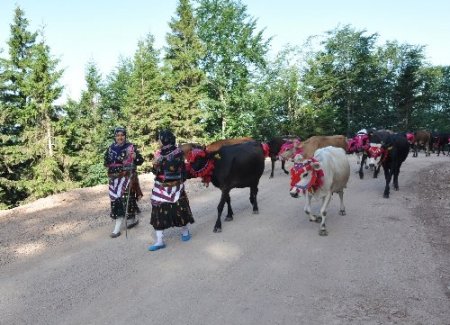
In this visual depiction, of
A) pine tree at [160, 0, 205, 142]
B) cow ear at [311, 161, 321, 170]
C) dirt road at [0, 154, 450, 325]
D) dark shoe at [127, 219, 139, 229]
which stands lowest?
dirt road at [0, 154, 450, 325]

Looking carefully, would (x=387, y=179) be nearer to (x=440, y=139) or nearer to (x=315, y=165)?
(x=315, y=165)

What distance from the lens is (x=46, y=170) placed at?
22266 mm

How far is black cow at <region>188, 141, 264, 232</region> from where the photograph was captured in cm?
736

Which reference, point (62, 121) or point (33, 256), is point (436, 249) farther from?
point (62, 121)

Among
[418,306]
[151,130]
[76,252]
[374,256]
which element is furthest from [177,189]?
[151,130]

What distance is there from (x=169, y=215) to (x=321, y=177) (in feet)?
10.2

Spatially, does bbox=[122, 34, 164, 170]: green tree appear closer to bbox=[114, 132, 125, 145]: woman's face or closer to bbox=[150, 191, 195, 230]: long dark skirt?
bbox=[114, 132, 125, 145]: woman's face

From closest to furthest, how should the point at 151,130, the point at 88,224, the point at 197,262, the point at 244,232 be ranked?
the point at 197,262 < the point at 244,232 < the point at 88,224 < the point at 151,130

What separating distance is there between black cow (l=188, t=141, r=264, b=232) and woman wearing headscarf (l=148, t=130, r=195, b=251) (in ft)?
2.29

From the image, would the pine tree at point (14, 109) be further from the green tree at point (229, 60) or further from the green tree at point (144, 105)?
the green tree at point (229, 60)

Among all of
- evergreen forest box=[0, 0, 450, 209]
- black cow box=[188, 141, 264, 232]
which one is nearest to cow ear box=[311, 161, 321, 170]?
black cow box=[188, 141, 264, 232]

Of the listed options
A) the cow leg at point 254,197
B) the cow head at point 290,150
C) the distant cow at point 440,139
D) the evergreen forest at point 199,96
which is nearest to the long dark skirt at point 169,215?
the cow leg at point 254,197

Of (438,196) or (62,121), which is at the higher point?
(62,121)

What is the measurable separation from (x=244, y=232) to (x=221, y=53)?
25151 mm
